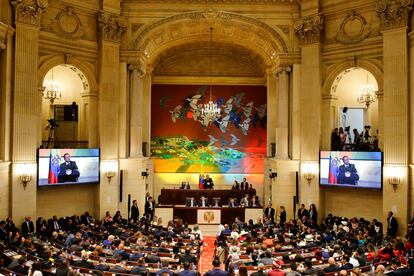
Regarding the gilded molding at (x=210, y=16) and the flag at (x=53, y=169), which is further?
the gilded molding at (x=210, y=16)

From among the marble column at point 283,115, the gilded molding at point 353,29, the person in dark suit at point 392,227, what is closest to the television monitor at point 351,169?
the person in dark suit at point 392,227

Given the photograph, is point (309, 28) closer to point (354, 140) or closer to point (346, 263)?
point (354, 140)

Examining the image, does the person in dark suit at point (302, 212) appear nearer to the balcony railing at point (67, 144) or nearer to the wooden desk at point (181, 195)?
the wooden desk at point (181, 195)

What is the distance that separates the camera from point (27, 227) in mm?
17828

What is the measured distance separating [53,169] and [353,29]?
1583 centimetres

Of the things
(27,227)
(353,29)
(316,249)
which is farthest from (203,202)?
(353,29)

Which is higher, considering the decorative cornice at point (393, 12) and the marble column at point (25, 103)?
the decorative cornice at point (393, 12)

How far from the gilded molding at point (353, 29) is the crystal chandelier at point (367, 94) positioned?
3.06 metres

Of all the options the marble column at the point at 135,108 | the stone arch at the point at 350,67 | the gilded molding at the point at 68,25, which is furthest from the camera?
the marble column at the point at 135,108

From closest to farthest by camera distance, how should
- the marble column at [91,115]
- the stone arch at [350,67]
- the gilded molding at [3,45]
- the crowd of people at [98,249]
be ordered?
the crowd of people at [98,249] → the gilded molding at [3,45] → the stone arch at [350,67] → the marble column at [91,115]

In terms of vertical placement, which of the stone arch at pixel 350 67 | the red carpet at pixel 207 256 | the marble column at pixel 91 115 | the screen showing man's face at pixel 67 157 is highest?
the stone arch at pixel 350 67

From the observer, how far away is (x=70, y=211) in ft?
71.7

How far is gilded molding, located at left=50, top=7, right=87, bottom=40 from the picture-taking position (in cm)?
2095

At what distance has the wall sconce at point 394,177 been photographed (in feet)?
61.7
